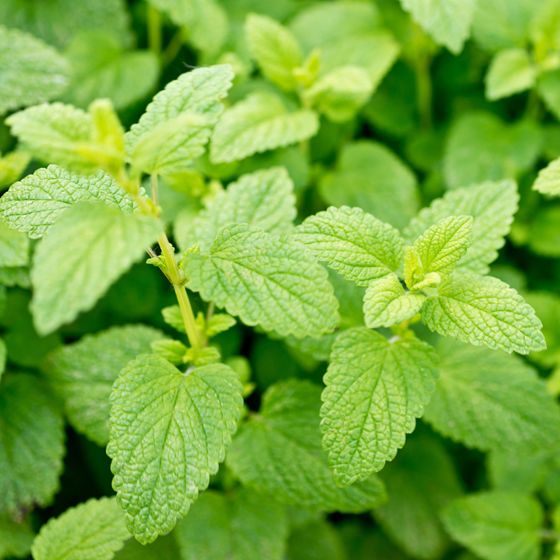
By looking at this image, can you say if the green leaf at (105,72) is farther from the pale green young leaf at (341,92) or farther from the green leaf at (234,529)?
the green leaf at (234,529)

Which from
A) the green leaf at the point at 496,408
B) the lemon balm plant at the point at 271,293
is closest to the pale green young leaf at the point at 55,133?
the lemon balm plant at the point at 271,293

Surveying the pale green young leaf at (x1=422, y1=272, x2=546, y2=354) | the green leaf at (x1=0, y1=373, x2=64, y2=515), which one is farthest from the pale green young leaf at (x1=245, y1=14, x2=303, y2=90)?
the green leaf at (x1=0, y1=373, x2=64, y2=515)

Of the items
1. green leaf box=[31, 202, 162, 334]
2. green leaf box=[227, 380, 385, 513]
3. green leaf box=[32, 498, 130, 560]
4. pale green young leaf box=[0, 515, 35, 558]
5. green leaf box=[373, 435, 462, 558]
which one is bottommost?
green leaf box=[373, 435, 462, 558]

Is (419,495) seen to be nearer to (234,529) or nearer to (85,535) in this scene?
(234,529)

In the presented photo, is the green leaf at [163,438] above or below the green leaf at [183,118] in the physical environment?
below

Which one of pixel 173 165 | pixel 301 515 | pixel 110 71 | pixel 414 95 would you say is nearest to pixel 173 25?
pixel 110 71

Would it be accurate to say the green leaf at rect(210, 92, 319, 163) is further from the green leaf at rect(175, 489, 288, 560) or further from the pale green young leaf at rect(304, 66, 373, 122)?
the green leaf at rect(175, 489, 288, 560)
